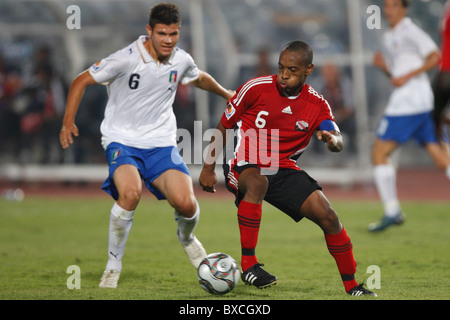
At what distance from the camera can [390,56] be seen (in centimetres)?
957

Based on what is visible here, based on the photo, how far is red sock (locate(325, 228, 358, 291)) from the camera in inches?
209

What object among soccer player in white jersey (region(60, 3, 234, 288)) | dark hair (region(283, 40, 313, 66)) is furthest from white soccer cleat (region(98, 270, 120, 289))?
dark hair (region(283, 40, 313, 66))

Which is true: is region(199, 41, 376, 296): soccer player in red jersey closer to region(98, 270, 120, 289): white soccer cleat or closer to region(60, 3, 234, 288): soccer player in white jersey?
region(60, 3, 234, 288): soccer player in white jersey

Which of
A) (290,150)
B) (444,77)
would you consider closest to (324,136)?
(290,150)

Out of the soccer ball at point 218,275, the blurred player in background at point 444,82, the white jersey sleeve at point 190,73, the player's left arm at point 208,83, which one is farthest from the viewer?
the player's left arm at point 208,83

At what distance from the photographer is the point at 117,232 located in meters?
5.80

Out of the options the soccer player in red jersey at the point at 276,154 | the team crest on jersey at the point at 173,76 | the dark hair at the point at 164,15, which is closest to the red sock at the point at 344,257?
the soccer player in red jersey at the point at 276,154

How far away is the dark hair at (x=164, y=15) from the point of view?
19.3 feet

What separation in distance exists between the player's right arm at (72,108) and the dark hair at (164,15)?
27.5 inches

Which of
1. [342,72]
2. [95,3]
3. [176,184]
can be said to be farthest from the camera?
[95,3]

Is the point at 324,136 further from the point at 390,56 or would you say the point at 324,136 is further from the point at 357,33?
the point at 357,33

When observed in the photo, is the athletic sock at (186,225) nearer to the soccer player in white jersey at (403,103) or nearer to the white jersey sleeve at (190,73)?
the white jersey sleeve at (190,73)

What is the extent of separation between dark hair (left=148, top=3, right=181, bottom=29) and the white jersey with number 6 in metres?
0.31

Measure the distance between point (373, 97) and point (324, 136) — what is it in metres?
11.4
